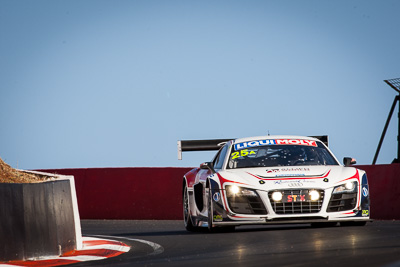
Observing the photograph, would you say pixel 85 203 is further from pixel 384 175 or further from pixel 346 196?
pixel 346 196

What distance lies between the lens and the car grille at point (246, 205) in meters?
11.7

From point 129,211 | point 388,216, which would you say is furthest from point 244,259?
point 129,211

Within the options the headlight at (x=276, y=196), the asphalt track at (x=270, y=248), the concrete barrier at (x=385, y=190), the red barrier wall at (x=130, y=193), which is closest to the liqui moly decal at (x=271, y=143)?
the asphalt track at (x=270, y=248)

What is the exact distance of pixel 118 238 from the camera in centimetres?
1290

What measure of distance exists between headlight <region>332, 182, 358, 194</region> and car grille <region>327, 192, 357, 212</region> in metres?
0.04

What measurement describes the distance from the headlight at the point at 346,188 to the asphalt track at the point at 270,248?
49cm

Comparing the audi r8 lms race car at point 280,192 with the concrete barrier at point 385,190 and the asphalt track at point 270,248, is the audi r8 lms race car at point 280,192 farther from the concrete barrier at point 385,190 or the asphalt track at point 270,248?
the concrete barrier at point 385,190

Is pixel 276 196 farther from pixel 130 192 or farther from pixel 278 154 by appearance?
pixel 130 192

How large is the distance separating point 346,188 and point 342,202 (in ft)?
0.63

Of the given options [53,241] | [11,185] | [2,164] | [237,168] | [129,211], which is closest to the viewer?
[11,185]

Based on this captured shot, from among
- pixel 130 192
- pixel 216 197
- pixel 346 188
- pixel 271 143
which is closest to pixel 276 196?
pixel 216 197

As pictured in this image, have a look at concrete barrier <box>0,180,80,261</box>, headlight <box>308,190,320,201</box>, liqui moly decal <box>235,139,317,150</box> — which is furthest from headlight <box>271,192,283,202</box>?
concrete barrier <box>0,180,80,261</box>

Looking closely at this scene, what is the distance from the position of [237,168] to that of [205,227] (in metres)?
1.25

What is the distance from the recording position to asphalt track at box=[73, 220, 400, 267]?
7.93 metres
